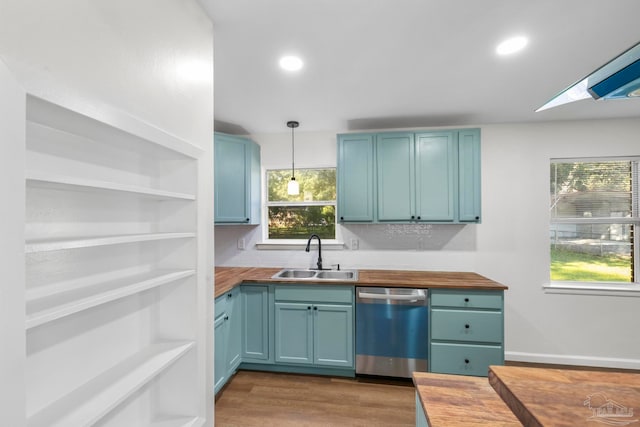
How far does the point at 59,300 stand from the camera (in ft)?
2.58

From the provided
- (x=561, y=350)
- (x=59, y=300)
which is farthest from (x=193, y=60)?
(x=561, y=350)

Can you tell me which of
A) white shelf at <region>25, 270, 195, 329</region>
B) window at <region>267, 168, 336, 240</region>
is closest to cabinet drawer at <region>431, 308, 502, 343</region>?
window at <region>267, 168, 336, 240</region>

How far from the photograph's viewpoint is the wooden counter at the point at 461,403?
794mm

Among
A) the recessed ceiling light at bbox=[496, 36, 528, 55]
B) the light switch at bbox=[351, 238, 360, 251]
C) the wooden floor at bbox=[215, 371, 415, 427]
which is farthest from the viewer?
the light switch at bbox=[351, 238, 360, 251]

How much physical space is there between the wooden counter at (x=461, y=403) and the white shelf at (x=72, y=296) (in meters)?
1.01

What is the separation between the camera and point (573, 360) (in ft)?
9.29

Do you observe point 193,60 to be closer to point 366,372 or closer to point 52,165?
point 52,165

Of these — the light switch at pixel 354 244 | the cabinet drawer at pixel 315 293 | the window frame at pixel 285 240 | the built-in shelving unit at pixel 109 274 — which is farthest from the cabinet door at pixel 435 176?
the built-in shelving unit at pixel 109 274

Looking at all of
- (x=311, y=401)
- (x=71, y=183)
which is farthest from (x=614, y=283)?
(x=71, y=183)

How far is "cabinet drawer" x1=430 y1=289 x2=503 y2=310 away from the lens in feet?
7.80

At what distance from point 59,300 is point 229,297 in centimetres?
169

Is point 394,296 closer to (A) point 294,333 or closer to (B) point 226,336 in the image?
(A) point 294,333

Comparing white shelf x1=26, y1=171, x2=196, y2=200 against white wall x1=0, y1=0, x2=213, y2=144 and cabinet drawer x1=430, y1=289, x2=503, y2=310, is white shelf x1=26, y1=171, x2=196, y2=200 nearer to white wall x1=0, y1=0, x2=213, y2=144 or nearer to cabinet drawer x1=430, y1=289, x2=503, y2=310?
white wall x1=0, y1=0, x2=213, y2=144

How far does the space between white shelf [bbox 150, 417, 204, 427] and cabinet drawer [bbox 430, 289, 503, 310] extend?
6.35 feet
